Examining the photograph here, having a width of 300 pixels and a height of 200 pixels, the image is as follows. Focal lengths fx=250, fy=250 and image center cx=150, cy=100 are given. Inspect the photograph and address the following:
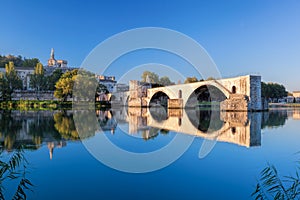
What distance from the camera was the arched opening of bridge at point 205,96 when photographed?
41.6 metres

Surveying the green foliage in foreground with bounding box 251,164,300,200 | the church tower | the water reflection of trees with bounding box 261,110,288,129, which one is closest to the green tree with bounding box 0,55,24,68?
the church tower

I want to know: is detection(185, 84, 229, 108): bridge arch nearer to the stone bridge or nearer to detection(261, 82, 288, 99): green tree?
the stone bridge

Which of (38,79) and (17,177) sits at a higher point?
(38,79)

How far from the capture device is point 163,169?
6.39m

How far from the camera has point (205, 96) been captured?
186ft

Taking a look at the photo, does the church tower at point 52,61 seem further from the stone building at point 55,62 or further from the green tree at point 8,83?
the green tree at point 8,83

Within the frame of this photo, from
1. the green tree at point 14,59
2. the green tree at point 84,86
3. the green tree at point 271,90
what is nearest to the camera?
the green tree at point 84,86

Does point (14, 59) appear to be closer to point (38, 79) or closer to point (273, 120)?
point (38, 79)

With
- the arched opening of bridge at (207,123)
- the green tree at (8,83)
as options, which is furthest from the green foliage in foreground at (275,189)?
the green tree at (8,83)

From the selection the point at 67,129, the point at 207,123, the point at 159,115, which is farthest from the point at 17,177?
the point at 159,115

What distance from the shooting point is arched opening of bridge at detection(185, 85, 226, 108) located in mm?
41562

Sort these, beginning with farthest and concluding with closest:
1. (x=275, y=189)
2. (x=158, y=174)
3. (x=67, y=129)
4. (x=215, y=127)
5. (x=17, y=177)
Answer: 1. (x=215, y=127)
2. (x=67, y=129)
3. (x=158, y=174)
4. (x=275, y=189)
5. (x=17, y=177)

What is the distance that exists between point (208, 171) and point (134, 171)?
5.92ft

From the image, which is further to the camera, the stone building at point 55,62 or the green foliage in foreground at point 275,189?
the stone building at point 55,62
